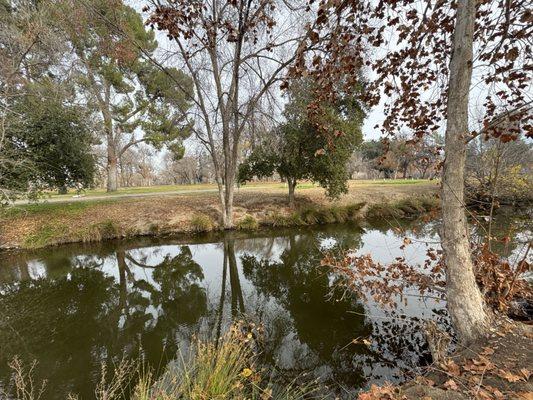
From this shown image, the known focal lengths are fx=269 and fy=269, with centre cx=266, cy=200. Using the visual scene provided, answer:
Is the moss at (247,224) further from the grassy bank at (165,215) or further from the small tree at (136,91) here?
the small tree at (136,91)

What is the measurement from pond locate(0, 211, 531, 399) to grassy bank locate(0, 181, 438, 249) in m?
1.34

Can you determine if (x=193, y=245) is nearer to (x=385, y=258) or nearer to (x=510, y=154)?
(x=385, y=258)

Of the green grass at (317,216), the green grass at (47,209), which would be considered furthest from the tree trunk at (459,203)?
the green grass at (47,209)

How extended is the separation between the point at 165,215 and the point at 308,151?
7.58 meters

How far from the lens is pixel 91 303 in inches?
240

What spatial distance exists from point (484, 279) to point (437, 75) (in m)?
3.16

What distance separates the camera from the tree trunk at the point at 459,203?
2951mm

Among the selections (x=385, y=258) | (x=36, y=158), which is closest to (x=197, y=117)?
(x=36, y=158)

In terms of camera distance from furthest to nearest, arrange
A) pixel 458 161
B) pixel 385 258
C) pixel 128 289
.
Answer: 1. pixel 385 258
2. pixel 128 289
3. pixel 458 161

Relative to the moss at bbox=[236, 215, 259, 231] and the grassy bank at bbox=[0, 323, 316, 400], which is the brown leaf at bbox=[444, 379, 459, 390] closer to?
the grassy bank at bbox=[0, 323, 316, 400]

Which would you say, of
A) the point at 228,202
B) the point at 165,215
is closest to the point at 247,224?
the point at 228,202

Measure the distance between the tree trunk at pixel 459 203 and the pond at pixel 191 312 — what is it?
1.07 metres

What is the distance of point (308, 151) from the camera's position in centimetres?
1287

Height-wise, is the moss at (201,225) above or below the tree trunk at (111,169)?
below
